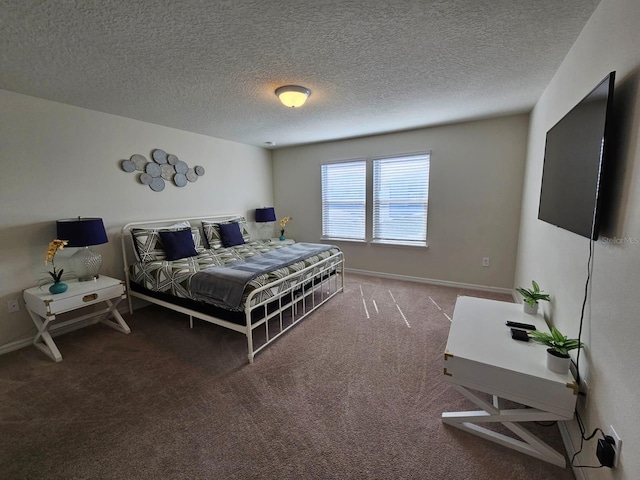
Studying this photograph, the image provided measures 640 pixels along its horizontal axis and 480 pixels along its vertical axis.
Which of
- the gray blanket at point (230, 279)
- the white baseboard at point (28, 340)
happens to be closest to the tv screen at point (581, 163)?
the gray blanket at point (230, 279)

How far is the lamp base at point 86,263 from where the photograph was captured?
107 inches

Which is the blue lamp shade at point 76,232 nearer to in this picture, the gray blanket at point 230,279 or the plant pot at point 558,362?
the gray blanket at point 230,279

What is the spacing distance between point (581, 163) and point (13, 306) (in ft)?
15.2

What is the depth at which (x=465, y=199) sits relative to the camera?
3.82 meters

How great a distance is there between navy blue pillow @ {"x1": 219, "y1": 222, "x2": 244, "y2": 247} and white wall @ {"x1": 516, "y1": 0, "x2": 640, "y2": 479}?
3734 mm

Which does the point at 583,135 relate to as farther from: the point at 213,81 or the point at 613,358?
the point at 213,81

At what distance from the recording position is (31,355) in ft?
8.03

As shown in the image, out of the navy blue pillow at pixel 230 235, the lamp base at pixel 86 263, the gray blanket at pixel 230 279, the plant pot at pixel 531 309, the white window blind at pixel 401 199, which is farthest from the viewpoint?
the white window blind at pixel 401 199

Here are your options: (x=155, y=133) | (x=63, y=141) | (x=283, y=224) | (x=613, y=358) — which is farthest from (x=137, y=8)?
(x=283, y=224)

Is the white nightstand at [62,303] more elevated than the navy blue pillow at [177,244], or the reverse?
the navy blue pillow at [177,244]

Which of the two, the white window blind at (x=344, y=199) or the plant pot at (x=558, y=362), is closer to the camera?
the plant pot at (x=558, y=362)

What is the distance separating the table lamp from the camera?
8.18ft

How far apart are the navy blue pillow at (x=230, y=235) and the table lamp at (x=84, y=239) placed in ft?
4.88

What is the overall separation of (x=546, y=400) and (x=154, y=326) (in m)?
3.45
